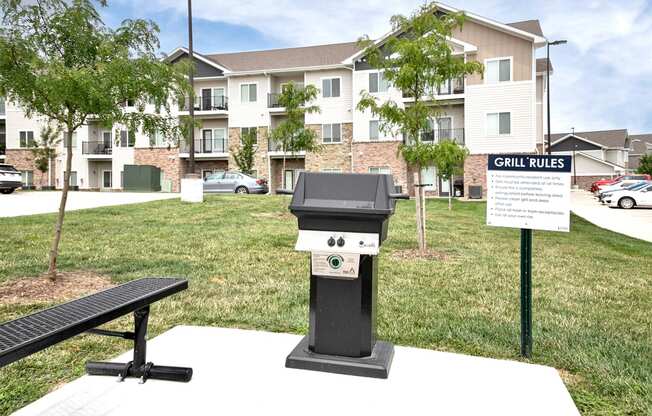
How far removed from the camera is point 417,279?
6.88 meters

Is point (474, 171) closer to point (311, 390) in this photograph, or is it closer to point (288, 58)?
point (288, 58)

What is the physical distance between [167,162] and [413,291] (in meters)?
35.0

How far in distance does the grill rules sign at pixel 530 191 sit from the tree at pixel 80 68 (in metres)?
3.95

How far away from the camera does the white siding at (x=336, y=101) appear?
113 ft

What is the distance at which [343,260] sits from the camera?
130 inches

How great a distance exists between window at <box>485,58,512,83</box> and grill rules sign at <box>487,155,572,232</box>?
92.8 feet

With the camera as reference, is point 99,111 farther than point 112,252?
No

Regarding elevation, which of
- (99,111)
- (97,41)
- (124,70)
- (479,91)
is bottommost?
(99,111)

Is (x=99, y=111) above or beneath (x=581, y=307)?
above

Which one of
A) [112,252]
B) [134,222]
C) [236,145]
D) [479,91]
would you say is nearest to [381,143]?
[479,91]

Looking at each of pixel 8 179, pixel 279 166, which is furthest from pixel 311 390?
pixel 279 166

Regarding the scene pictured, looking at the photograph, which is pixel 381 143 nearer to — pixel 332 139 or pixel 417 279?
pixel 332 139

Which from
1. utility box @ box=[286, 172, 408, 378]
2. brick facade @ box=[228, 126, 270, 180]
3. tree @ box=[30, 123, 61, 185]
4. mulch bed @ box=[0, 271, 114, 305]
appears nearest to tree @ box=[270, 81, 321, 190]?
mulch bed @ box=[0, 271, 114, 305]

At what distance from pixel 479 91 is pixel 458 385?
95.7 ft
